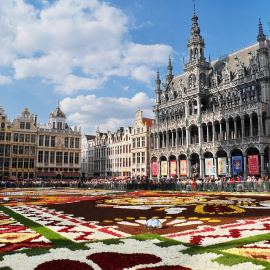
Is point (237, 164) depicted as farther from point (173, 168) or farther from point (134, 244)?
point (134, 244)

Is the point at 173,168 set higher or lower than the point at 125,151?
lower

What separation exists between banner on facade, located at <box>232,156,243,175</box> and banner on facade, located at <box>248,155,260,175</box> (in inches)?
59.0

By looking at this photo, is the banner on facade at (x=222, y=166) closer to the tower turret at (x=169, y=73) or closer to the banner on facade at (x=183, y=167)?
the banner on facade at (x=183, y=167)

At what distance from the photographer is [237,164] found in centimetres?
3816

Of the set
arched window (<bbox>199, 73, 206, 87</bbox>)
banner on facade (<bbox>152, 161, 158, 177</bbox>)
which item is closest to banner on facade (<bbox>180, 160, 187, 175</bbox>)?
banner on facade (<bbox>152, 161, 158, 177</bbox>)

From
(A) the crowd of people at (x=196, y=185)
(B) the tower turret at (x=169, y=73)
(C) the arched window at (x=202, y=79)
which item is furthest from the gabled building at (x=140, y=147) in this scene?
(A) the crowd of people at (x=196, y=185)

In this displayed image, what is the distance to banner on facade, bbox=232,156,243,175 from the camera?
1489 inches

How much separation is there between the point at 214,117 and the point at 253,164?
383 inches

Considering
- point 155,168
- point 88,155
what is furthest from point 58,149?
point 155,168

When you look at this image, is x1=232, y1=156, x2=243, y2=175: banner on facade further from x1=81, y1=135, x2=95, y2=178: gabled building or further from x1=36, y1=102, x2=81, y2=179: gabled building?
x1=81, y1=135, x2=95, y2=178: gabled building

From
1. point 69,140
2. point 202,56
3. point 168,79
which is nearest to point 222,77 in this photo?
point 202,56

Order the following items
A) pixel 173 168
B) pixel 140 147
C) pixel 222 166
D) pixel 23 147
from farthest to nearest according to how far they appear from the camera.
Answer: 1. pixel 23 147
2. pixel 140 147
3. pixel 173 168
4. pixel 222 166

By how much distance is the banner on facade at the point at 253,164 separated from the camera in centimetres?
3562

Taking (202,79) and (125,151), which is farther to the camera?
(125,151)
